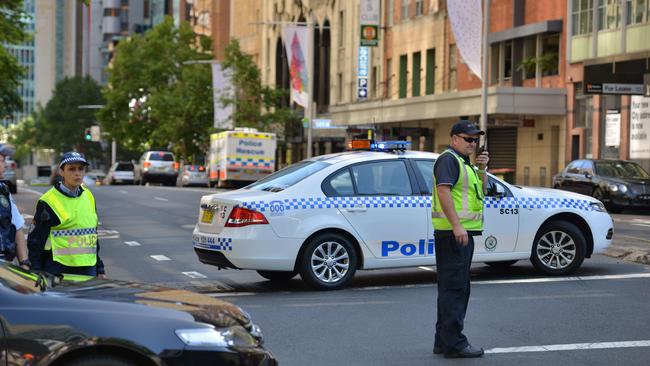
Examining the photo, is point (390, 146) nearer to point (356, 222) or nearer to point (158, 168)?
point (356, 222)

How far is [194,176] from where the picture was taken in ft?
221

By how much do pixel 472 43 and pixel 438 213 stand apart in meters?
34.0

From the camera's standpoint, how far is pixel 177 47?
8600 cm

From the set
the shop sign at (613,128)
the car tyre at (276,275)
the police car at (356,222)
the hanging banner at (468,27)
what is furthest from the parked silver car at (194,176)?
the police car at (356,222)

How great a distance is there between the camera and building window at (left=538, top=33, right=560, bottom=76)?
4444 cm

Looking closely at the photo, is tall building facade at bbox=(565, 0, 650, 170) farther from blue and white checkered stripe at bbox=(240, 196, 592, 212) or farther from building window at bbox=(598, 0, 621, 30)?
blue and white checkered stripe at bbox=(240, 196, 592, 212)

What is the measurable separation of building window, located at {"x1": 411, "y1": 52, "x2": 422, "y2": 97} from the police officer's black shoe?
47.1 m

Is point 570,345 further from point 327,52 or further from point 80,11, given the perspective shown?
point 80,11

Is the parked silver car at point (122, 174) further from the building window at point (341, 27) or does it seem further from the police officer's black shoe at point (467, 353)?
the police officer's black shoe at point (467, 353)

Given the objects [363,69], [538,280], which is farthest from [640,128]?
[538,280]

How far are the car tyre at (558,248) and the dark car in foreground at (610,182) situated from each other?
17.0m

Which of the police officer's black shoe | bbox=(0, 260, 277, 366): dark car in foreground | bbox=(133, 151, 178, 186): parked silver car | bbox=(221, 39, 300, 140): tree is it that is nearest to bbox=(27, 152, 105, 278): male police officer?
bbox=(0, 260, 277, 366): dark car in foreground

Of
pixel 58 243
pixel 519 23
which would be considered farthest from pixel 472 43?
pixel 58 243

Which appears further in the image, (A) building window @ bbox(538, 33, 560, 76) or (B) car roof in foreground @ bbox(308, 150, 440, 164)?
(A) building window @ bbox(538, 33, 560, 76)
